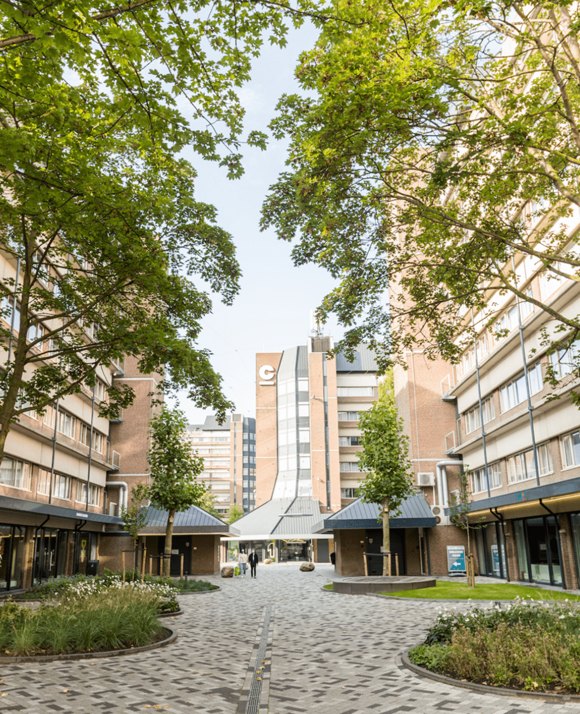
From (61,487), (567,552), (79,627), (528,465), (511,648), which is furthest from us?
(61,487)

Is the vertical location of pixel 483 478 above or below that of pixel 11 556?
above

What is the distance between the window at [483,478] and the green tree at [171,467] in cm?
1612

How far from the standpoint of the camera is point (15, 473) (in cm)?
2845

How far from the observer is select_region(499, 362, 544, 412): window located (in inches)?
1122

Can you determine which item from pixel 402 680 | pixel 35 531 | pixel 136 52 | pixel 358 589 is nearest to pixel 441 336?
pixel 402 680

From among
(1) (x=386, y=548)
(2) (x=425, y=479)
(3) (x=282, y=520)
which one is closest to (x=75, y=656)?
(1) (x=386, y=548)

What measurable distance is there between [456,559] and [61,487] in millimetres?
23208

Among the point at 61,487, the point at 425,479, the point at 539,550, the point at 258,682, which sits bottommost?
the point at 258,682

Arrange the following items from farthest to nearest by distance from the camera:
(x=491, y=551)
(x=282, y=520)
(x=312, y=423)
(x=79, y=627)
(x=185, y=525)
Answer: (x=312, y=423) < (x=282, y=520) < (x=185, y=525) < (x=491, y=551) < (x=79, y=627)

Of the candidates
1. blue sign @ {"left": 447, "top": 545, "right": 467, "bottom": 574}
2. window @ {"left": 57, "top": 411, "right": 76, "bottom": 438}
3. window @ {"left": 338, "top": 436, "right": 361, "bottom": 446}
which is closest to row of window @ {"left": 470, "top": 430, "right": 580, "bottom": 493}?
blue sign @ {"left": 447, "top": 545, "right": 467, "bottom": 574}

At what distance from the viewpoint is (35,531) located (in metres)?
30.4

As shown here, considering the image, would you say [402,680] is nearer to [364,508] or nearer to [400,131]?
[400,131]

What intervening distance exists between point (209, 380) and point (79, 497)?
27351mm

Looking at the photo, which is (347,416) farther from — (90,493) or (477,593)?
(477,593)
